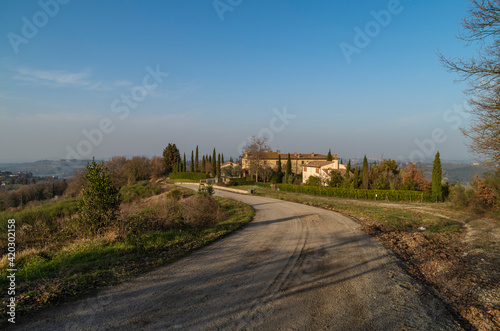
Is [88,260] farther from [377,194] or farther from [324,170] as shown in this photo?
[324,170]

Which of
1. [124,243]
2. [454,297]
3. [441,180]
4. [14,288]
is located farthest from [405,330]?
[441,180]

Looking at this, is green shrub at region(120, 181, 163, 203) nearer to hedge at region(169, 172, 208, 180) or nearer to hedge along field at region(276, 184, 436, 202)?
hedge at region(169, 172, 208, 180)

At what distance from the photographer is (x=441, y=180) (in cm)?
2816

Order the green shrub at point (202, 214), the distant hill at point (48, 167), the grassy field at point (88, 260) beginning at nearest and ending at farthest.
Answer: the grassy field at point (88, 260) < the green shrub at point (202, 214) < the distant hill at point (48, 167)

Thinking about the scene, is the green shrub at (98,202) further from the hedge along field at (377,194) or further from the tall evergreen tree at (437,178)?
the tall evergreen tree at (437,178)

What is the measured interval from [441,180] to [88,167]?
3270 cm

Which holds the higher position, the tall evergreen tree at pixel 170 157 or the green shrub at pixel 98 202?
the tall evergreen tree at pixel 170 157

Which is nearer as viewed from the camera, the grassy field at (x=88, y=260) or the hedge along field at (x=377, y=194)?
the grassy field at (x=88, y=260)

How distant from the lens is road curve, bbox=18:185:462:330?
4195mm

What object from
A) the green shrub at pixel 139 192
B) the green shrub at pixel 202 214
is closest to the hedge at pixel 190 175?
the green shrub at pixel 139 192

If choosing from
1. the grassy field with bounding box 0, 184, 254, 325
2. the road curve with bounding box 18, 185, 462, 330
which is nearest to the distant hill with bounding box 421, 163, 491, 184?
the road curve with bounding box 18, 185, 462, 330

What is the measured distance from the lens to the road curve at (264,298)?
420 centimetres

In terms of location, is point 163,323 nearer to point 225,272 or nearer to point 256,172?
point 225,272

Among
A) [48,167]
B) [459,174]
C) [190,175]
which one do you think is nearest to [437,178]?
[459,174]
